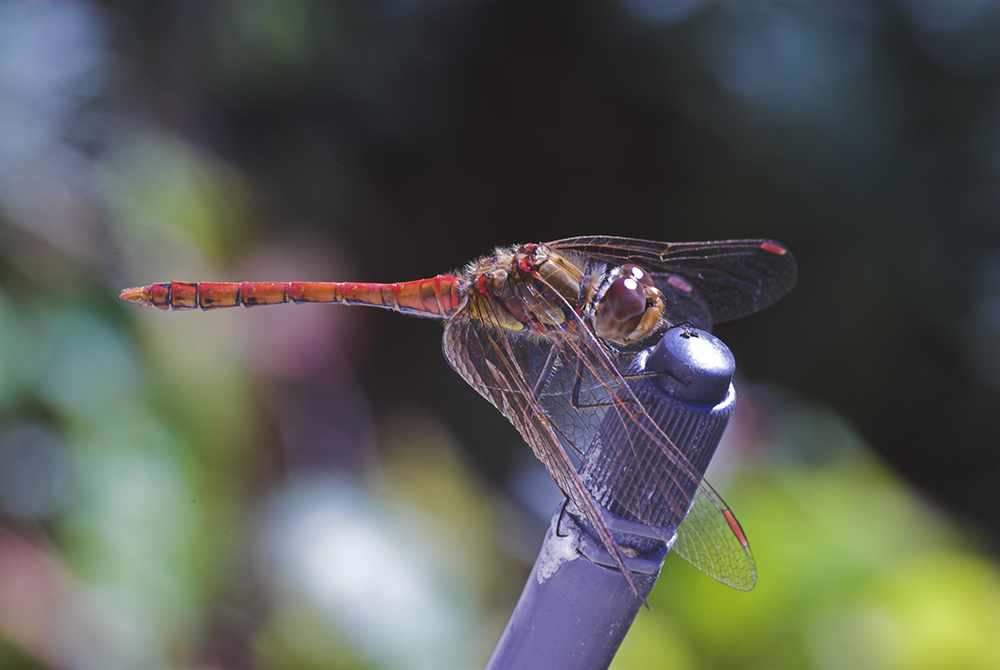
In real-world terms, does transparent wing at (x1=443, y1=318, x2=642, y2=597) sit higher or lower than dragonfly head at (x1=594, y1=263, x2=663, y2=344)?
lower

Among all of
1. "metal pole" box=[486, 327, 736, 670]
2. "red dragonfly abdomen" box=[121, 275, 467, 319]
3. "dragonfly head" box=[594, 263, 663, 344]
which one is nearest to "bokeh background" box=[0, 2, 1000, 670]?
"red dragonfly abdomen" box=[121, 275, 467, 319]

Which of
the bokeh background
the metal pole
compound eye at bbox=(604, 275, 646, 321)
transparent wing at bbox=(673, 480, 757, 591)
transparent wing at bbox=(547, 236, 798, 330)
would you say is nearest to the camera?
the metal pole

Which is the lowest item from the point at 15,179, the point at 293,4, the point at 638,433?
the point at 638,433

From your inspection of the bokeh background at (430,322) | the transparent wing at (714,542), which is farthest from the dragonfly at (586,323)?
the bokeh background at (430,322)

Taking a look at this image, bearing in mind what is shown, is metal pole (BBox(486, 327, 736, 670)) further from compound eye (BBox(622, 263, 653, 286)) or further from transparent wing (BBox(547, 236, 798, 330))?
transparent wing (BBox(547, 236, 798, 330))

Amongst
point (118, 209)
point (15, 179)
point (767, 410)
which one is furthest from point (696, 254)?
point (15, 179)

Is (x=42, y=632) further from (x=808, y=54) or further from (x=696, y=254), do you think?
(x=808, y=54)

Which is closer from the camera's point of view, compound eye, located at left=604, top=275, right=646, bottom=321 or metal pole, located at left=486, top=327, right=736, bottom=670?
metal pole, located at left=486, top=327, right=736, bottom=670
